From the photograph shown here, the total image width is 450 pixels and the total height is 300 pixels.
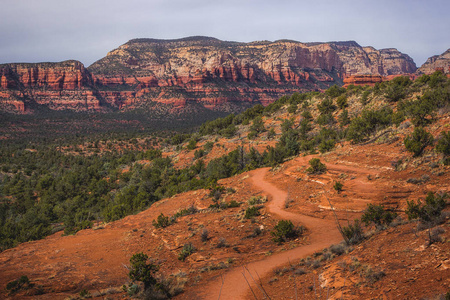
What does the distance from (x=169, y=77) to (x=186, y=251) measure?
155 meters

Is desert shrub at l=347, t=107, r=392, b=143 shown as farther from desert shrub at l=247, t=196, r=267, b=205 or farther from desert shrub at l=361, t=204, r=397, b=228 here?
desert shrub at l=361, t=204, r=397, b=228

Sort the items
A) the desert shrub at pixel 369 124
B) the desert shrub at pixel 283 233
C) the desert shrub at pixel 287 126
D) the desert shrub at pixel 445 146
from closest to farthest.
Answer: the desert shrub at pixel 283 233 → the desert shrub at pixel 445 146 → the desert shrub at pixel 369 124 → the desert shrub at pixel 287 126

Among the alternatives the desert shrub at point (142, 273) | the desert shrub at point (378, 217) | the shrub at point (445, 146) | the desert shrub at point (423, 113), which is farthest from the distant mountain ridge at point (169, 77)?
the desert shrub at point (142, 273)

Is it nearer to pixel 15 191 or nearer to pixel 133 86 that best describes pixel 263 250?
pixel 15 191

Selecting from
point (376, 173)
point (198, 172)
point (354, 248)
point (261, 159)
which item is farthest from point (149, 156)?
point (354, 248)

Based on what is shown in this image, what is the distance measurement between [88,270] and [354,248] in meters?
9.85

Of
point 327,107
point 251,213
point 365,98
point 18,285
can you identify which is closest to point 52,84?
point 327,107

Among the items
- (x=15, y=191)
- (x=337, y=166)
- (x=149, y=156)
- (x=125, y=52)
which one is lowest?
(x=15, y=191)

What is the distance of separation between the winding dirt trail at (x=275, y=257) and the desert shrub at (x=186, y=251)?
2.69 m

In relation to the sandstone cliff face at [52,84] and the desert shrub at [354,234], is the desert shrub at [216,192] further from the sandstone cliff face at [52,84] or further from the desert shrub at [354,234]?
the sandstone cliff face at [52,84]

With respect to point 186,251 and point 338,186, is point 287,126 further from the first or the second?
point 186,251

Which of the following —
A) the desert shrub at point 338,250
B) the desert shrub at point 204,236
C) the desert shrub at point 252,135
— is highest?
the desert shrub at point 252,135

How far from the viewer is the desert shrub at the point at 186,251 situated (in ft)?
39.1

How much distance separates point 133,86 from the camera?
15812 centimetres
